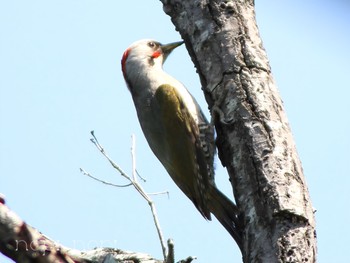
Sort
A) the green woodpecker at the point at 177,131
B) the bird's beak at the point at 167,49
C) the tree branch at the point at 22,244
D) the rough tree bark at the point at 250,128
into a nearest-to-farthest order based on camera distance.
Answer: the tree branch at the point at 22,244 < the rough tree bark at the point at 250,128 < the green woodpecker at the point at 177,131 < the bird's beak at the point at 167,49

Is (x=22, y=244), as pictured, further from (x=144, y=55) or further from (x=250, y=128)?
(x=144, y=55)

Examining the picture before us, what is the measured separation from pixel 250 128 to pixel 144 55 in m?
2.53

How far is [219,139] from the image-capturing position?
4.45m

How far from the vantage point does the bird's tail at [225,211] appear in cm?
473

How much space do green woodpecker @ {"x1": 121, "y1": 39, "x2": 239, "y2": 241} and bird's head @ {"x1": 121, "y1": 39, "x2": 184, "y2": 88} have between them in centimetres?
1

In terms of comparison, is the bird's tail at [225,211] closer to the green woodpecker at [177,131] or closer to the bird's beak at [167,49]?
the green woodpecker at [177,131]

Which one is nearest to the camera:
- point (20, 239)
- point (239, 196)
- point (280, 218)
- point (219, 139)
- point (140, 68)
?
point (20, 239)

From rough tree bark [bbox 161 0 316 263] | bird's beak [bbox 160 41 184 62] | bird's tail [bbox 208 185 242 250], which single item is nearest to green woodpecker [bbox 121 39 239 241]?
bird's tail [bbox 208 185 242 250]

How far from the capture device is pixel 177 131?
579cm

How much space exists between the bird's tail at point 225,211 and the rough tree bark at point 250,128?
594mm

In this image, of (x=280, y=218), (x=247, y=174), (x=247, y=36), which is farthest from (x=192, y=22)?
(x=280, y=218)

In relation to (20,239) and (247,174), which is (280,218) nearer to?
(247,174)

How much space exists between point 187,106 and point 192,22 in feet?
4.46

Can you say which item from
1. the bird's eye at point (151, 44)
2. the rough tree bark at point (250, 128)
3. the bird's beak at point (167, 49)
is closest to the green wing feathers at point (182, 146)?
the bird's beak at point (167, 49)
